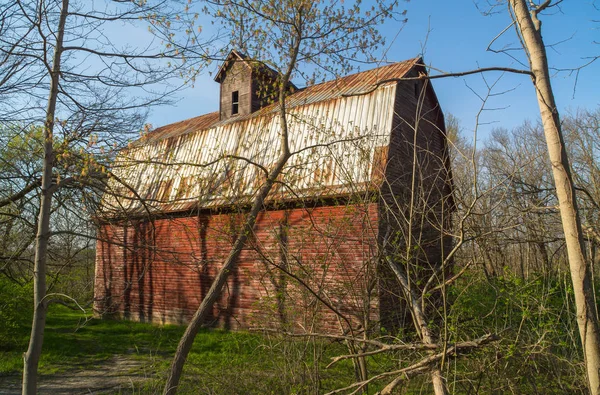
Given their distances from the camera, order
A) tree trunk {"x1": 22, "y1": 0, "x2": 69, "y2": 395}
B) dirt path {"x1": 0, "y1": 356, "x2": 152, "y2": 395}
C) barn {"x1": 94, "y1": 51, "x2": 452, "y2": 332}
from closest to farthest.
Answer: tree trunk {"x1": 22, "y1": 0, "x2": 69, "y2": 395} → dirt path {"x1": 0, "y1": 356, "x2": 152, "y2": 395} → barn {"x1": 94, "y1": 51, "x2": 452, "y2": 332}

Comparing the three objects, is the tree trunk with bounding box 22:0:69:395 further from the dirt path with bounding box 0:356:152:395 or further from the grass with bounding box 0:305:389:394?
the dirt path with bounding box 0:356:152:395

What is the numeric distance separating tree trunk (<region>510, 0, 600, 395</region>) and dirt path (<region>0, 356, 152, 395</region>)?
6711 mm

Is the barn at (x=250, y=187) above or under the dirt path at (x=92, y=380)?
above

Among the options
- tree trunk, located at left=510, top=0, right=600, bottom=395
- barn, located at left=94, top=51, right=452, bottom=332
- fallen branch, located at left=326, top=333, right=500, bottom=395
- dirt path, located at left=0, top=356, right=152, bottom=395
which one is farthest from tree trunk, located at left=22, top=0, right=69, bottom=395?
tree trunk, located at left=510, top=0, right=600, bottom=395

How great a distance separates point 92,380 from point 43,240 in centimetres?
388

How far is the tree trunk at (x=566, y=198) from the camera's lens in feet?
9.48

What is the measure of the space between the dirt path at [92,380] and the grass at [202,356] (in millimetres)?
276

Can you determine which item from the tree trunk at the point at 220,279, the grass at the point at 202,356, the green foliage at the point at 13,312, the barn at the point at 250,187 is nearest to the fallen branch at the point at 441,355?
the grass at the point at 202,356

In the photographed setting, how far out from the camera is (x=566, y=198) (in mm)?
3014

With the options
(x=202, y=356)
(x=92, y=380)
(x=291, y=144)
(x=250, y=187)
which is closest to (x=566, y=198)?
(x=202, y=356)

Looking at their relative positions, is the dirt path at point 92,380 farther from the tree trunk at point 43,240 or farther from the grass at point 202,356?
the tree trunk at point 43,240

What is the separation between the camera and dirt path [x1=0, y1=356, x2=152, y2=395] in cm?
774

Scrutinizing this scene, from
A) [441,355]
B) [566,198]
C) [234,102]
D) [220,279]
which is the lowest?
[220,279]

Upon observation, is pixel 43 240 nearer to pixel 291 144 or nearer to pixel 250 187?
pixel 250 187
